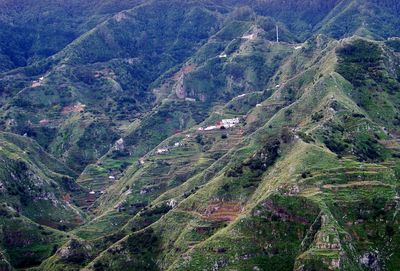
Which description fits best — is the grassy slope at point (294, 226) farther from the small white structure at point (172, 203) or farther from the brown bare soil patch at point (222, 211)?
the small white structure at point (172, 203)

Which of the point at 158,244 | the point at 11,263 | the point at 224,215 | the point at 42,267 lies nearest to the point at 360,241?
the point at 224,215

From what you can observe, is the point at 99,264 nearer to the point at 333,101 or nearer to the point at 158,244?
the point at 158,244

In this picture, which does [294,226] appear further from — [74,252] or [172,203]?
[74,252]

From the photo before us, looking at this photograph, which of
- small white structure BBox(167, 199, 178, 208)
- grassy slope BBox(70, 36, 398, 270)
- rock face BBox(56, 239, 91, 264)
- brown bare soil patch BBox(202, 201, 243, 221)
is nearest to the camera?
grassy slope BBox(70, 36, 398, 270)

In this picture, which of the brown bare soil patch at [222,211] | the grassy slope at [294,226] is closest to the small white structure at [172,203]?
the grassy slope at [294,226]

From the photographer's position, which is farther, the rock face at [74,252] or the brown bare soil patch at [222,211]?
the rock face at [74,252]

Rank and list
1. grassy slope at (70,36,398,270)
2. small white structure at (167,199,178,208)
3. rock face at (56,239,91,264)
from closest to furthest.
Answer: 1. grassy slope at (70,36,398,270)
2. rock face at (56,239,91,264)
3. small white structure at (167,199,178,208)

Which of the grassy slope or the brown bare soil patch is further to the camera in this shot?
the brown bare soil patch

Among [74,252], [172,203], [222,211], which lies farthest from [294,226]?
[74,252]

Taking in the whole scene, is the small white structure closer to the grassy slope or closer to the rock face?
the grassy slope

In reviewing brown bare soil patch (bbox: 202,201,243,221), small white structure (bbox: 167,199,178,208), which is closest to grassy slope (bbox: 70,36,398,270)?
brown bare soil patch (bbox: 202,201,243,221)

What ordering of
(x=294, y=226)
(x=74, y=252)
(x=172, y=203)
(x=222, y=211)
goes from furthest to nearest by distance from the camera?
(x=172, y=203) → (x=74, y=252) → (x=222, y=211) → (x=294, y=226)
